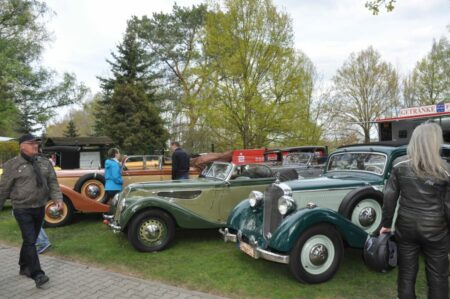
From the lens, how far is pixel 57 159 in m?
12.3

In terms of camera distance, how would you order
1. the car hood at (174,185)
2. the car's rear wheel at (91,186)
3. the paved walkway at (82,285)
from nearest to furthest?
the paved walkway at (82,285)
the car hood at (174,185)
the car's rear wheel at (91,186)

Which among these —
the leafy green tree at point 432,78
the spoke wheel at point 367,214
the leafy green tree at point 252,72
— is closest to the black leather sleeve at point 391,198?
the spoke wheel at point 367,214

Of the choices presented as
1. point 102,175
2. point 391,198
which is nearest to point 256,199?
point 391,198

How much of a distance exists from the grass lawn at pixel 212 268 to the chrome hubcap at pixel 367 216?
616mm

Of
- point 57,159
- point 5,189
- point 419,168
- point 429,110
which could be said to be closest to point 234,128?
point 57,159

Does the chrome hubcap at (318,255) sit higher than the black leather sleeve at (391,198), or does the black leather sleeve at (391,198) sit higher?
the black leather sleeve at (391,198)

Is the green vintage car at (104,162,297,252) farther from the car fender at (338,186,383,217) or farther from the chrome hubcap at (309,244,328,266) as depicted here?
the chrome hubcap at (309,244,328,266)

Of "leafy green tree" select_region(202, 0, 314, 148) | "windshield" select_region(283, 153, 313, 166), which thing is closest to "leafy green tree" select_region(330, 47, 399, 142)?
"leafy green tree" select_region(202, 0, 314, 148)

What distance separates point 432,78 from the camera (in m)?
30.6

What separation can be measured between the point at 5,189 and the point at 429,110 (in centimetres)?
973

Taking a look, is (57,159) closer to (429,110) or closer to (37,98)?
(37,98)

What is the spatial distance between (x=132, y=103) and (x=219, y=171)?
1971 centimetres

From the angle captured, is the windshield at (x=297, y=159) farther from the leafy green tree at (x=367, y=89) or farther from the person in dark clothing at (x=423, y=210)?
the leafy green tree at (x=367, y=89)

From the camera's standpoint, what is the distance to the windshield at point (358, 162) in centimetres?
599
